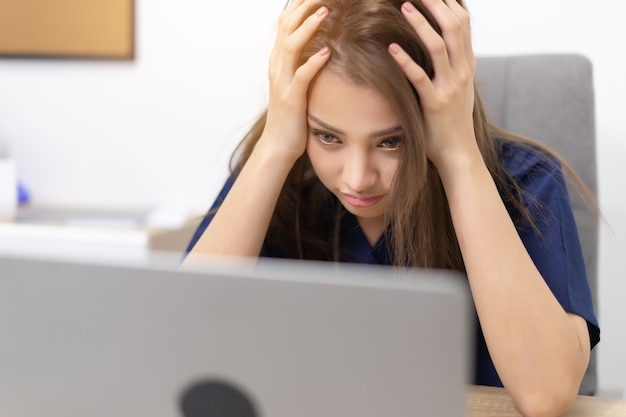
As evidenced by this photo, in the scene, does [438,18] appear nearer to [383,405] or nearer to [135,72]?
[383,405]

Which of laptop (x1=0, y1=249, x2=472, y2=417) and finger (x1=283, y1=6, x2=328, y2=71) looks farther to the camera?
finger (x1=283, y1=6, x2=328, y2=71)

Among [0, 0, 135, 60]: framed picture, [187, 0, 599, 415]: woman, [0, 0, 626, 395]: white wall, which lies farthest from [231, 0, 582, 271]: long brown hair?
[0, 0, 135, 60]: framed picture

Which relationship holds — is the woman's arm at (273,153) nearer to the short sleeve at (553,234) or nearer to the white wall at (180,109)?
the short sleeve at (553,234)

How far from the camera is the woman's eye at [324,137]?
2.92 ft

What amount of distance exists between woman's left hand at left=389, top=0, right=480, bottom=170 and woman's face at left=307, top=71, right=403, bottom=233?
5cm

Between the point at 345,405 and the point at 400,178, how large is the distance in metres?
0.51

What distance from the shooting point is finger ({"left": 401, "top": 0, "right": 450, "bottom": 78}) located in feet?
2.77

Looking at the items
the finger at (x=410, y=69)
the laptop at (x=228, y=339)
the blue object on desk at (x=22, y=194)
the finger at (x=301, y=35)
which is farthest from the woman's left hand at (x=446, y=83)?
the blue object on desk at (x=22, y=194)

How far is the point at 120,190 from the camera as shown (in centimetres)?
218

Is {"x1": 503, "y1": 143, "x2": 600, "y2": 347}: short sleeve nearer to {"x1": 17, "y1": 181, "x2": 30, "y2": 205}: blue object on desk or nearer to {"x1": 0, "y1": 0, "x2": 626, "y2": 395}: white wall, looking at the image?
{"x1": 0, "y1": 0, "x2": 626, "y2": 395}: white wall

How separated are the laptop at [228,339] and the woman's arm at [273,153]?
0.53 m

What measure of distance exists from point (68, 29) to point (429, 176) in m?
1.57

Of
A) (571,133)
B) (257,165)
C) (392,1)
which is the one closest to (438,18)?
(392,1)

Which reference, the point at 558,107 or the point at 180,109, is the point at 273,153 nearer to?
the point at 558,107
